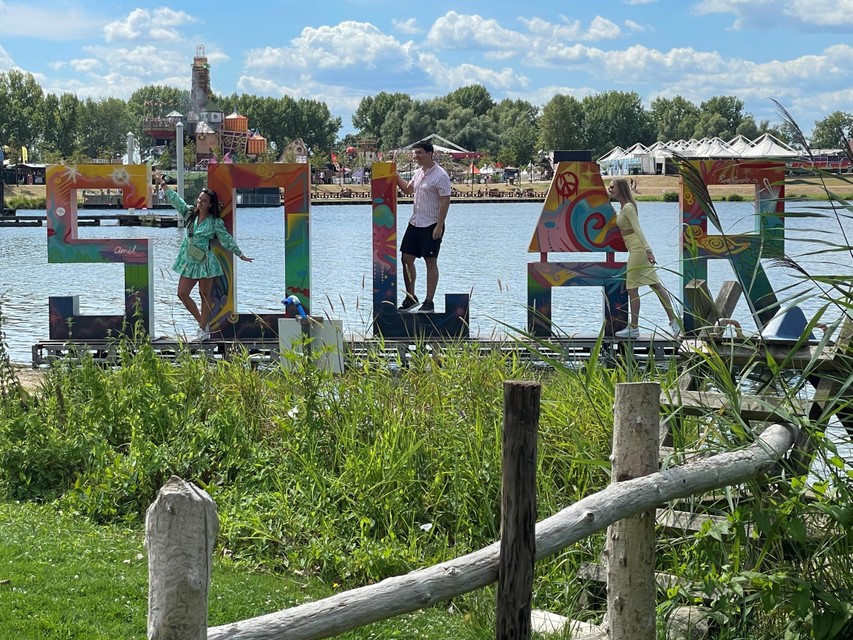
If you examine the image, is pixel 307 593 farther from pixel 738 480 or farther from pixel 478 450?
pixel 738 480

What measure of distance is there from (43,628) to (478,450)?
2229 millimetres

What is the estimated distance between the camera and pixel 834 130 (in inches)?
151

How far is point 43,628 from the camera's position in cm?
442

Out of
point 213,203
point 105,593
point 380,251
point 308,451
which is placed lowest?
point 105,593

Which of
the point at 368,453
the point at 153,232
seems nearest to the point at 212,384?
the point at 368,453

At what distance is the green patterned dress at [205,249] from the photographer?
11328 mm

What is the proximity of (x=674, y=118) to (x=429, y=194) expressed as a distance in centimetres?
10265

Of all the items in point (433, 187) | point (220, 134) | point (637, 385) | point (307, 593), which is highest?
point (220, 134)

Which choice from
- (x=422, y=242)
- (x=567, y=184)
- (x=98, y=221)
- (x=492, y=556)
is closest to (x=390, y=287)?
(x=422, y=242)

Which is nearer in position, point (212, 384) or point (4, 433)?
point (4, 433)

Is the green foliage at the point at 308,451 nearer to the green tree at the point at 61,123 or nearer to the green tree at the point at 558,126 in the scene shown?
the green tree at the point at 558,126

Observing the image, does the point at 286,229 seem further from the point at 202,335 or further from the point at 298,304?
the point at 298,304

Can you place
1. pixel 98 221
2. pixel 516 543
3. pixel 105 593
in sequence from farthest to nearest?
pixel 98 221 < pixel 105 593 < pixel 516 543

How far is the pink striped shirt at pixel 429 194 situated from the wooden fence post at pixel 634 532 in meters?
7.69
